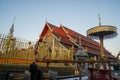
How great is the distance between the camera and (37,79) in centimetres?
596

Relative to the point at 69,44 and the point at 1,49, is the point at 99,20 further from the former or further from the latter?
the point at 1,49

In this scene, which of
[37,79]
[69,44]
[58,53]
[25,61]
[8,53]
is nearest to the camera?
[37,79]

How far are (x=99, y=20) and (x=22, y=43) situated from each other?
1684 cm

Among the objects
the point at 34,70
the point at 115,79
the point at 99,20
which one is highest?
the point at 99,20

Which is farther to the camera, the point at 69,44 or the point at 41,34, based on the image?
the point at 41,34

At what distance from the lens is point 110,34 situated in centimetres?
Answer: 1822

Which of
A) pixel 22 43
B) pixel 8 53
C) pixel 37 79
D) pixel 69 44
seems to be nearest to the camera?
pixel 37 79

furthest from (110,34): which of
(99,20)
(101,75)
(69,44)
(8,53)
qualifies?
(8,53)

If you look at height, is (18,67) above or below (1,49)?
below

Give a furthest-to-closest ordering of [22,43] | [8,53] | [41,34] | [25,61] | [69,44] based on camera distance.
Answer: [41,34], [69,44], [25,61], [22,43], [8,53]

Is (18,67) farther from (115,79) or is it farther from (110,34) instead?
(110,34)

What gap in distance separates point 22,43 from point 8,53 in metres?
1.13

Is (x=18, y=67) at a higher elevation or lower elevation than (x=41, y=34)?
lower

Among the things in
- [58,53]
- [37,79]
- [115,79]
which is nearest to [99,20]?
[58,53]
